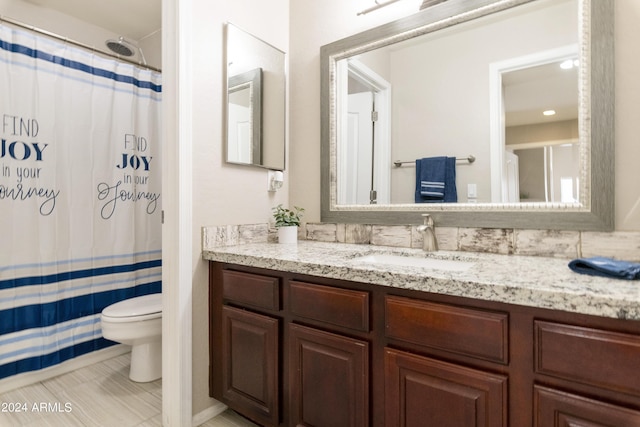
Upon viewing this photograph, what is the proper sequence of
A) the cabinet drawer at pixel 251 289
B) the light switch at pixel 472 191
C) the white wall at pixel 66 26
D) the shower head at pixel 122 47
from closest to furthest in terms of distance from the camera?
the cabinet drawer at pixel 251 289
the light switch at pixel 472 191
the white wall at pixel 66 26
the shower head at pixel 122 47

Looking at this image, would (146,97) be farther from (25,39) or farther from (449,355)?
(449,355)

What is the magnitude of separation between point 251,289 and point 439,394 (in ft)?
2.66

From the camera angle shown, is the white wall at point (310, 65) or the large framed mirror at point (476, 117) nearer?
the large framed mirror at point (476, 117)

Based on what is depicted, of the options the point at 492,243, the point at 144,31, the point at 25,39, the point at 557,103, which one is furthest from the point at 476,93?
the point at 144,31

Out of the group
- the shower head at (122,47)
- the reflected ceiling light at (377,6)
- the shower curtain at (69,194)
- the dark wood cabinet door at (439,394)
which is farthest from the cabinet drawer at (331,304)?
the shower head at (122,47)

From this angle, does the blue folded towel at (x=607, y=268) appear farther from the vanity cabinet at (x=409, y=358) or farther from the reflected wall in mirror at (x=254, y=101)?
the reflected wall in mirror at (x=254, y=101)

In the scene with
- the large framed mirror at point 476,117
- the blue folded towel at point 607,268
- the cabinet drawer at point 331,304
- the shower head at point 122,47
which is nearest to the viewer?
the blue folded towel at point 607,268

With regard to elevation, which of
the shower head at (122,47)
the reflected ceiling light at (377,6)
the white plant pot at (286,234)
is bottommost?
the white plant pot at (286,234)

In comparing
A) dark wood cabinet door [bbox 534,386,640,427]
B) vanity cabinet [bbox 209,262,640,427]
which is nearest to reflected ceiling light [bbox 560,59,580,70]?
Answer: vanity cabinet [bbox 209,262,640,427]

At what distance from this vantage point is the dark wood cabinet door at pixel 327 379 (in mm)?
1089

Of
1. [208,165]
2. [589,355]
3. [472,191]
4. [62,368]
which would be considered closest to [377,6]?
[472,191]

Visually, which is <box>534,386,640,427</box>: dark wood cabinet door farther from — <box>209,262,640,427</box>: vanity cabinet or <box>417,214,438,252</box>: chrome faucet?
<box>417,214,438,252</box>: chrome faucet

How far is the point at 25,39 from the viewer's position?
6.31 feet

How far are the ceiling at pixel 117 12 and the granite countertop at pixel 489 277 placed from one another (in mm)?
2230
